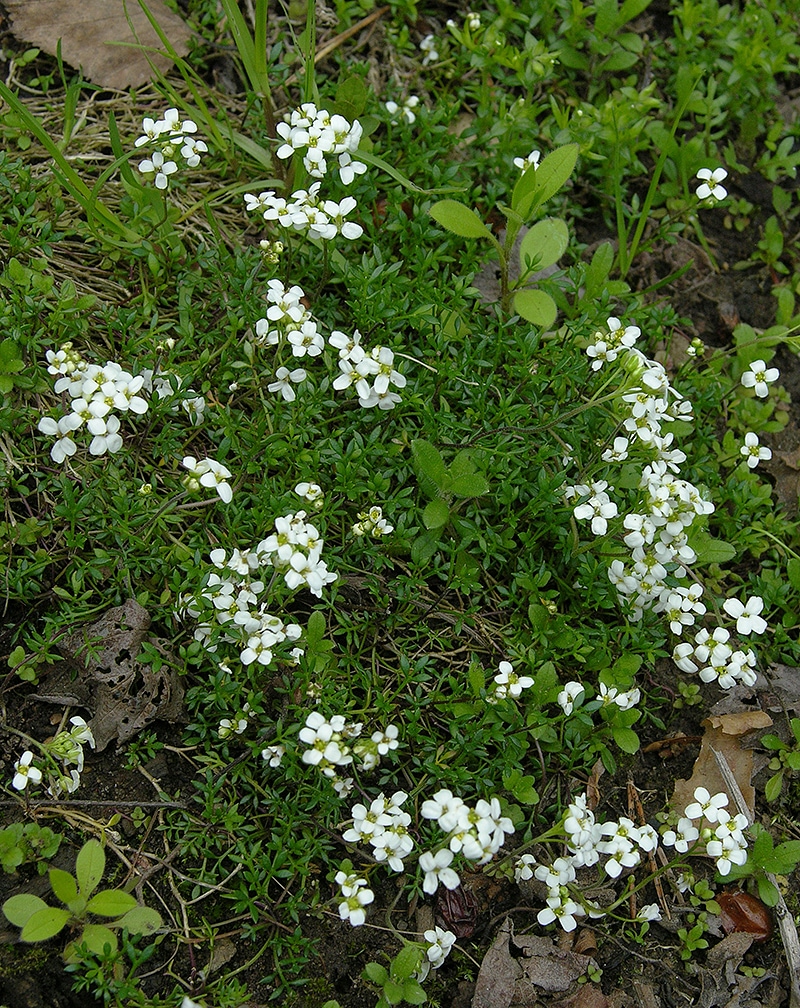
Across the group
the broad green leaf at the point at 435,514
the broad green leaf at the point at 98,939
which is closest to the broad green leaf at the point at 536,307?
the broad green leaf at the point at 435,514

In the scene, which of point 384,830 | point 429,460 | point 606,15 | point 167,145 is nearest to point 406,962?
point 384,830

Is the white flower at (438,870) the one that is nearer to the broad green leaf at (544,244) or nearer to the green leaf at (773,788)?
the green leaf at (773,788)

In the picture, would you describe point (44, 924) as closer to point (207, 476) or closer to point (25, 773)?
point (25, 773)

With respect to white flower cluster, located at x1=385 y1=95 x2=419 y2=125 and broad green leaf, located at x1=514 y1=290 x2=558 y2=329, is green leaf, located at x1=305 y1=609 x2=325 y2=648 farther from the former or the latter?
white flower cluster, located at x1=385 y1=95 x2=419 y2=125

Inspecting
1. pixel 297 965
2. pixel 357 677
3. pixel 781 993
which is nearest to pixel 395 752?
pixel 357 677

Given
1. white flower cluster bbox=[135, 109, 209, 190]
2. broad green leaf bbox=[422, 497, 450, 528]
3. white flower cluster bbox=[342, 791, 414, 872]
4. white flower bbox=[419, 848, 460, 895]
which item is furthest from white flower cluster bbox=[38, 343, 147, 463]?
white flower bbox=[419, 848, 460, 895]
